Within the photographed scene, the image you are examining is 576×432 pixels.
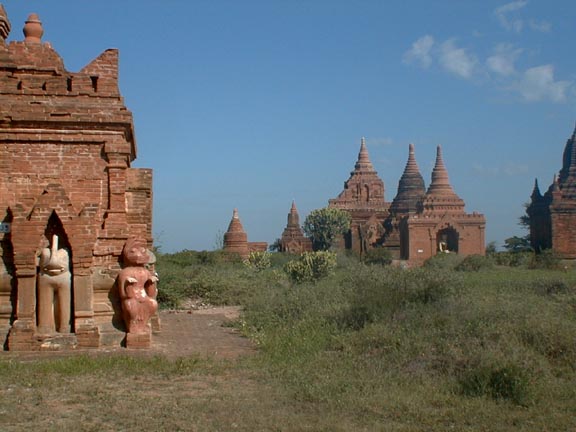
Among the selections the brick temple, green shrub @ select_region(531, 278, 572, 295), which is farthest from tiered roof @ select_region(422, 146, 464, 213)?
green shrub @ select_region(531, 278, 572, 295)

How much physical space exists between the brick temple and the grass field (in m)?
38.4

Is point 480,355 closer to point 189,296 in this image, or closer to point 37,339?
point 37,339

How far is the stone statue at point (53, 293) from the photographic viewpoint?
26.9ft

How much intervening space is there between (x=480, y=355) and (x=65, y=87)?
19.3ft

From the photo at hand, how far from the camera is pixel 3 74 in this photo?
915 cm

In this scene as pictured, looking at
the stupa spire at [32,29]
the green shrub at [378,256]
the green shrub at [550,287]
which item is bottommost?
the green shrub at [550,287]

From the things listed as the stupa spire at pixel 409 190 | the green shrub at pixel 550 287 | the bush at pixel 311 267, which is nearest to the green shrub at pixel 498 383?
the green shrub at pixel 550 287

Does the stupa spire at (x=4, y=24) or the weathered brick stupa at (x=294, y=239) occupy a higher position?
the stupa spire at (x=4, y=24)

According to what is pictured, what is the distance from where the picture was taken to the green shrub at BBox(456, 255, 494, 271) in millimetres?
34269

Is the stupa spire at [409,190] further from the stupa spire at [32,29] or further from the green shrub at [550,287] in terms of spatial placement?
the stupa spire at [32,29]

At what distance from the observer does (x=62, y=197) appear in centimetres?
828

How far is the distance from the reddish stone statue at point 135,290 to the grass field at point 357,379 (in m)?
0.86

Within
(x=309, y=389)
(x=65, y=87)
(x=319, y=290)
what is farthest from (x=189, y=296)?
(x=309, y=389)

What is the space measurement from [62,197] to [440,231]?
139 feet
